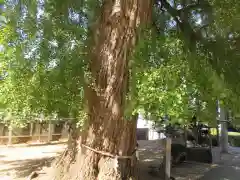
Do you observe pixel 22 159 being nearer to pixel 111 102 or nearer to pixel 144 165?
pixel 144 165

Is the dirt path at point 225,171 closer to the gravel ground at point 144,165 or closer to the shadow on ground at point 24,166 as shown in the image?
the gravel ground at point 144,165

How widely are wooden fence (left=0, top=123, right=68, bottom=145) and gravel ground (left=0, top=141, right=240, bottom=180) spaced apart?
58cm

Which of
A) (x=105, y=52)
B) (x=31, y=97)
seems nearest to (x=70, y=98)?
(x=31, y=97)

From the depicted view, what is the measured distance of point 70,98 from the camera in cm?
523

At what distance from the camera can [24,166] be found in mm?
7980

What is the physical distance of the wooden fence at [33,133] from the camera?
1167 cm

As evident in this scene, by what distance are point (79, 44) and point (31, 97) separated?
55.1 inches

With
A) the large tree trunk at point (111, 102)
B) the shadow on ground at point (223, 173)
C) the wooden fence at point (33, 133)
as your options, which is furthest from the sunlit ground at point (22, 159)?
the shadow on ground at point (223, 173)

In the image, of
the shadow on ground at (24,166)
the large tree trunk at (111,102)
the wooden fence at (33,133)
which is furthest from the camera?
the wooden fence at (33,133)

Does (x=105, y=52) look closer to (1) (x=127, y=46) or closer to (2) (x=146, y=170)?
(1) (x=127, y=46)

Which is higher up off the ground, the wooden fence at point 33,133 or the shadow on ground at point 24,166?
the wooden fence at point 33,133

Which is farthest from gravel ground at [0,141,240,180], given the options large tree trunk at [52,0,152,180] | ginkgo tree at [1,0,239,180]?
ginkgo tree at [1,0,239,180]

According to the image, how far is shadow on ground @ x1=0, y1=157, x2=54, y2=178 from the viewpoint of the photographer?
A: 277 inches

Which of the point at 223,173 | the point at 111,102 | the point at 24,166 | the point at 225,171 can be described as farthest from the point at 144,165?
the point at 111,102
